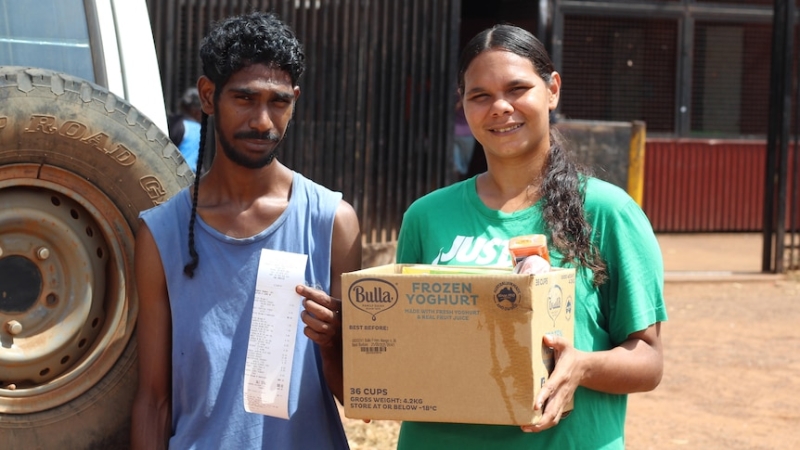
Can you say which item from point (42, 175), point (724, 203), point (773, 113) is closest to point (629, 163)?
point (773, 113)

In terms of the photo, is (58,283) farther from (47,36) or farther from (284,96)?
(284,96)

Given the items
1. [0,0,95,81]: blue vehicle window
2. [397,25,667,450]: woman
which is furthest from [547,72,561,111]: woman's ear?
[0,0,95,81]: blue vehicle window

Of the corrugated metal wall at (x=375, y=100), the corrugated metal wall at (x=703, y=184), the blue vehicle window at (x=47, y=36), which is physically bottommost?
the corrugated metal wall at (x=703, y=184)

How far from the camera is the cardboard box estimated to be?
205cm

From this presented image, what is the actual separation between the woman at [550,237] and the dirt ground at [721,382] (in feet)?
9.58

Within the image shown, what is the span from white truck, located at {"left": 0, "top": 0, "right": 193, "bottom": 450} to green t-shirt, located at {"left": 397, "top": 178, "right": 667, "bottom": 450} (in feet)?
3.66

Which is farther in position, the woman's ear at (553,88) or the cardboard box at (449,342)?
the woman's ear at (553,88)

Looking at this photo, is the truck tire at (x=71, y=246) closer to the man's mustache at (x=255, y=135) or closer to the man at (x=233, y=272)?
the man at (x=233, y=272)

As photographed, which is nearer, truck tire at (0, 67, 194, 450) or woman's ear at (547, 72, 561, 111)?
woman's ear at (547, 72, 561, 111)

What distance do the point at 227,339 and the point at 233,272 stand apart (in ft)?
0.48

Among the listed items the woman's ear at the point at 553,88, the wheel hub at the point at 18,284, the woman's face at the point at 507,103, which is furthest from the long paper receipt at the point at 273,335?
the wheel hub at the point at 18,284

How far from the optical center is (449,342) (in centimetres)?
211

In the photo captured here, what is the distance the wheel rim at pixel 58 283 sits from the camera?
3.07 metres

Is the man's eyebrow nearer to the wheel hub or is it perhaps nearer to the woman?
the woman
